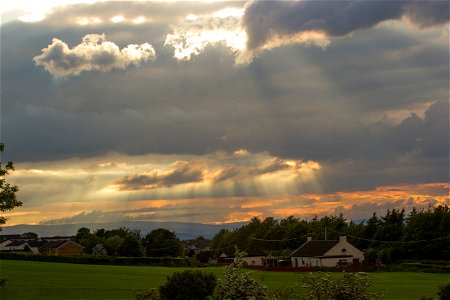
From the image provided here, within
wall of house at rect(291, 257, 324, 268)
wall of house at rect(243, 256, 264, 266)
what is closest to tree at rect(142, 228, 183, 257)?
wall of house at rect(243, 256, 264, 266)

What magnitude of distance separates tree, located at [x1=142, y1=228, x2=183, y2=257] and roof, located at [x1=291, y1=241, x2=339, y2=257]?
41675mm

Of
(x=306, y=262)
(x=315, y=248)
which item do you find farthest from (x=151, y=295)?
(x=315, y=248)

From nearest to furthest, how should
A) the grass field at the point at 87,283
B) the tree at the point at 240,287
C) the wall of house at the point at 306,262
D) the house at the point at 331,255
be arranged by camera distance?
the tree at the point at 240,287 → the grass field at the point at 87,283 → the wall of house at the point at 306,262 → the house at the point at 331,255

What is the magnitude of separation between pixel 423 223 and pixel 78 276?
72562 mm

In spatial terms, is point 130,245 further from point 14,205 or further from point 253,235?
point 14,205

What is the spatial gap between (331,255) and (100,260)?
41.9 meters

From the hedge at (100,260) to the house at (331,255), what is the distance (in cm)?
2075

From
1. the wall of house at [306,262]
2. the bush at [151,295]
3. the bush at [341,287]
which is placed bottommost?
the wall of house at [306,262]

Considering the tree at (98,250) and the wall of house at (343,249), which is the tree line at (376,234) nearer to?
the wall of house at (343,249)

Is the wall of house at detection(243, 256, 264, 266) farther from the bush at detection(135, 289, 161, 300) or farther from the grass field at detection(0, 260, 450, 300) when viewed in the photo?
the bush at detection(135, 289, 161, 300)

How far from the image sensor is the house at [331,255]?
120 meters

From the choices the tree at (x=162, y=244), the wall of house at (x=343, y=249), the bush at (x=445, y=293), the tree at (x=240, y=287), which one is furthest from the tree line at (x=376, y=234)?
the tree at (x=240, y=287)

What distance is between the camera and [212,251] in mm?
181375

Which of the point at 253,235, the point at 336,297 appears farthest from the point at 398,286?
the point at 253,235
